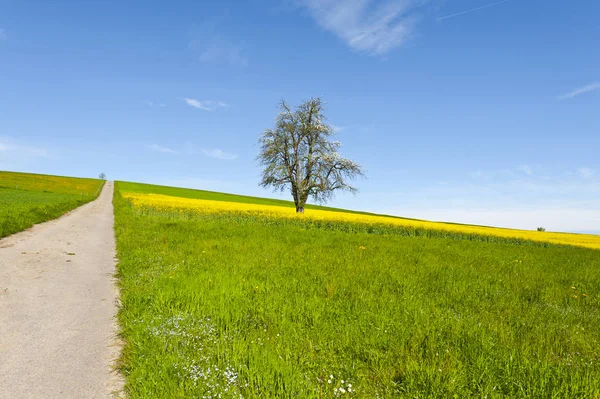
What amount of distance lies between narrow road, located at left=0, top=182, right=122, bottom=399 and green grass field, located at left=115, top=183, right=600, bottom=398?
31 centimetres

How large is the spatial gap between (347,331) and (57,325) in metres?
4.42

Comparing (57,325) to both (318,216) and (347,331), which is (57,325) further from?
(318,216)

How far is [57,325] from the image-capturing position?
4.78m

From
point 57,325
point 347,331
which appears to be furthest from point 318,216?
point 57,325

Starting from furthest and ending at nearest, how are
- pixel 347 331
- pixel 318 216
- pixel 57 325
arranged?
pixel 318 216 → pixel 57 325 → pixel 347 331

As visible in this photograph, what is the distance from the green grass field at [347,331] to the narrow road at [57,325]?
0.31 metres

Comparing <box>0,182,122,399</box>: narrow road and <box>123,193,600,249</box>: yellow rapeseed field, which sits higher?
<box>123,193,600,249</box>: yellow rapeseed field

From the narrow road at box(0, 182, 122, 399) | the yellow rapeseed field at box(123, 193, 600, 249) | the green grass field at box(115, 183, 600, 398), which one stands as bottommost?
the narrow road at box(0, 182, 122, 399)

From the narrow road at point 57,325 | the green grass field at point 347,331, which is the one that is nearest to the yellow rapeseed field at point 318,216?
the narrow road at point 57,325

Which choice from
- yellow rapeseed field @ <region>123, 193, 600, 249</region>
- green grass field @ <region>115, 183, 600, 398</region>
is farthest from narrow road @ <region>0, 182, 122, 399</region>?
yellow rapeseed field @ <region>123, 193, 600, 249</region>

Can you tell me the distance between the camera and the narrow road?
336 centimetres

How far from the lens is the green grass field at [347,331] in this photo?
323cm

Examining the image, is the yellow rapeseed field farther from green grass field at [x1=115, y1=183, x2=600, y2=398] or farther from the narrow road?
green grass field at [x1=115, y1=183, x2=600, y2=398]

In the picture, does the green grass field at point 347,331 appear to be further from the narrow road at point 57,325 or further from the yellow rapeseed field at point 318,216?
the yellow rapeseed field at point 318,216
